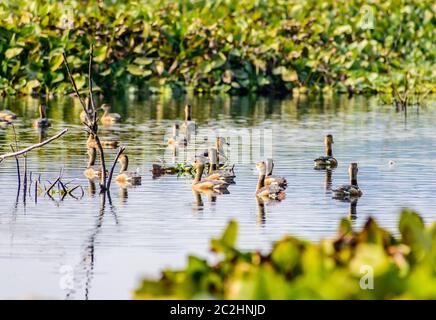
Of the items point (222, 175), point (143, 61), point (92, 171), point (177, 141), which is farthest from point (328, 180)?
point (143, 61)

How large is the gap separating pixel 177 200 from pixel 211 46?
2642 centimetres

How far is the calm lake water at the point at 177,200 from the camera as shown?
15.1 m

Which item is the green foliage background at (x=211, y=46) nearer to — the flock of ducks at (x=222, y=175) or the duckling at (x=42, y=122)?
the duckling at (x=42, y=122)

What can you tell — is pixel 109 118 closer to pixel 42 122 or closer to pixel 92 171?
pixel 42 122

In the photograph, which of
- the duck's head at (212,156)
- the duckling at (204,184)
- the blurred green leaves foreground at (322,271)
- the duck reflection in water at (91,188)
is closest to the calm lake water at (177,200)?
the duck reflection in water at (91,188)

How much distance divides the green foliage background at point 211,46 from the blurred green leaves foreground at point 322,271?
111 ft

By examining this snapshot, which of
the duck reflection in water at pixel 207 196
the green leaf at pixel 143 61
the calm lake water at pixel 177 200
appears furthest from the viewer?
the green leaf at pixel 143 61

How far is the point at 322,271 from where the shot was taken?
28.0 ft

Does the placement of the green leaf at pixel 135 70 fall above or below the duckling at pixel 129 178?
above

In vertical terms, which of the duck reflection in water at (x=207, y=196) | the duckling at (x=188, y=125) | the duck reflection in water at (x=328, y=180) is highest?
the duckling at (x=188, y=125)

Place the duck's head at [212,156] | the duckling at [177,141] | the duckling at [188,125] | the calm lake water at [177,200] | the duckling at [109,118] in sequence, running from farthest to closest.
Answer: the duckling at [109,118]
the duckling at [188,125]
the duckling at [177,141]
the duck's head at [212,156]
the calm lake water at [177,200]

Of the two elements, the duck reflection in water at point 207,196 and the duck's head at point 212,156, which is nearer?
the duck reflection in water at point 207,196
